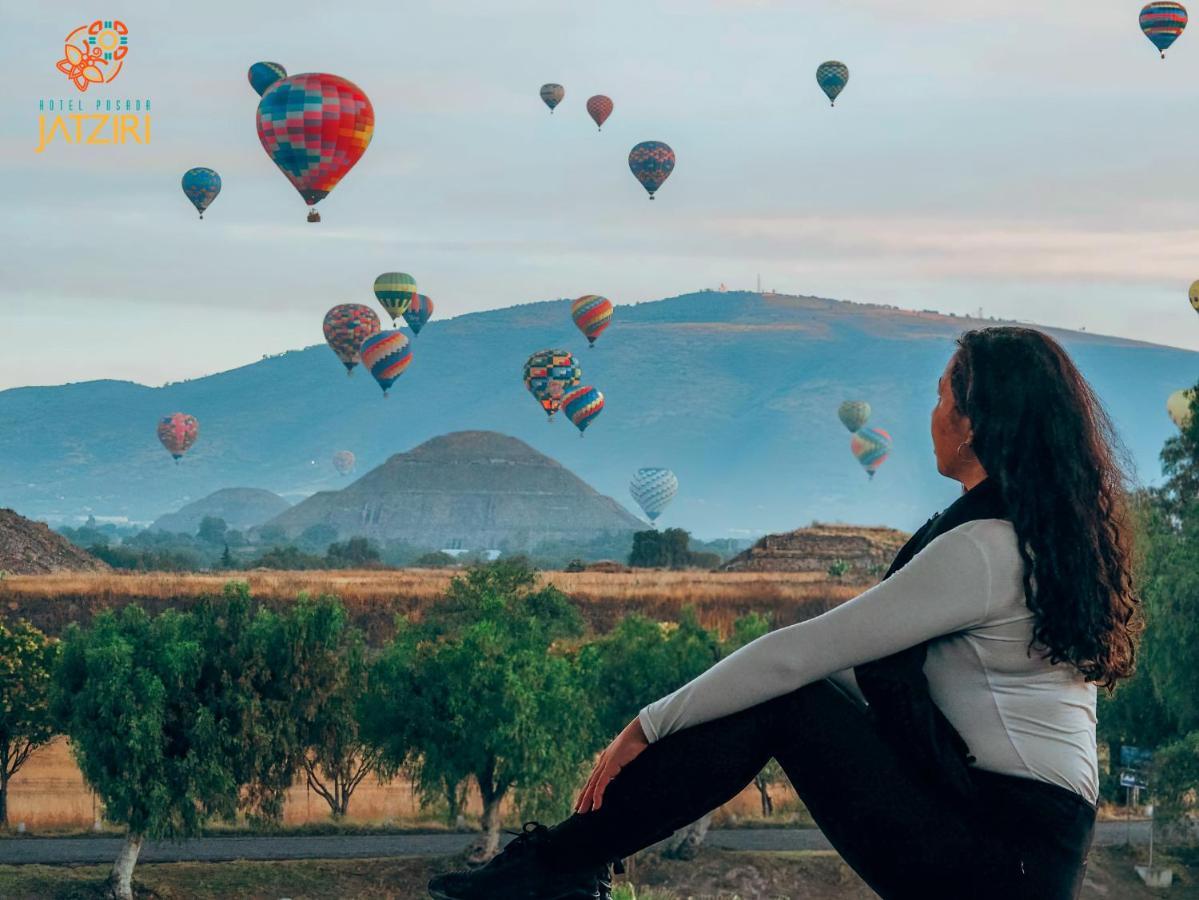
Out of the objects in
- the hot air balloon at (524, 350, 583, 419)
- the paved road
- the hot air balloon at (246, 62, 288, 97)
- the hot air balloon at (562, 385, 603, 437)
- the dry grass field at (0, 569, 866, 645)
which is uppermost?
the hot air balloon at (246, 62, 288, 97)

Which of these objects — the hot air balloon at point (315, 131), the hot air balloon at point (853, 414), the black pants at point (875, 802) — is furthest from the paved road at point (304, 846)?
the hot air balloon at point (853, 414)

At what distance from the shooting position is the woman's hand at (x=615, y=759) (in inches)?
177

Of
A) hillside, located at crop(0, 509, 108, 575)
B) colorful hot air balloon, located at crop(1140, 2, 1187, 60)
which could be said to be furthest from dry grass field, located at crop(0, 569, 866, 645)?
colorful hot air balloon, located at crop(1140, 2, 1187, 60)

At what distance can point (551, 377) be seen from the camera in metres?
145

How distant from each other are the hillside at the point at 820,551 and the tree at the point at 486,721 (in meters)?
59.1

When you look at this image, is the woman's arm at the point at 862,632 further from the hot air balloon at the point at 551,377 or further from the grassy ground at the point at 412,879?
the hot air balloon at the point at 551,377

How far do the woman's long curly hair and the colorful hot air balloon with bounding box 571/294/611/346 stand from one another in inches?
5351

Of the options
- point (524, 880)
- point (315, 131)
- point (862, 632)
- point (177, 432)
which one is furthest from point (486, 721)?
point (177, 432)

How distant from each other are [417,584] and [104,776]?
4788 cm

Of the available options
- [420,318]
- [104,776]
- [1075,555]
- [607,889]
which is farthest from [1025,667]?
[420,318]

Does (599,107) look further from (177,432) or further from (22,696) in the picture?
(22,696)

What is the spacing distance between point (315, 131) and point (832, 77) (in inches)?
2669

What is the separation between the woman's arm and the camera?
4363mm

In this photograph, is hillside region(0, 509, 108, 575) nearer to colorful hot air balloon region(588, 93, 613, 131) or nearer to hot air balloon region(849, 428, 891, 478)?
colorful hot air balloon region(588, 93, 613, 131)
